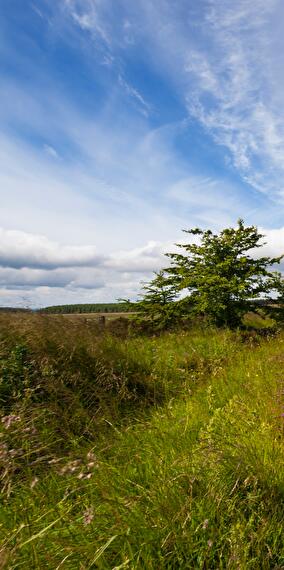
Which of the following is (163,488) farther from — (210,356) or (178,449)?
(210,356)

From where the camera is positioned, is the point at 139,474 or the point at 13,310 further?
the point at 13,310

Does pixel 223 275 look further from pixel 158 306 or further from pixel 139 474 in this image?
pixel 139 474

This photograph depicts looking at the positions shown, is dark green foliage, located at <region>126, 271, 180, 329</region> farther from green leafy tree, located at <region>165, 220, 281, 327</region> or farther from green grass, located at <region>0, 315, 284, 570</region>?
green grass, located at <region>0, 315, 284, 570</region>

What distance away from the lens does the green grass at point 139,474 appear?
6.66ft

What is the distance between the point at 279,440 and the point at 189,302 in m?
9.78

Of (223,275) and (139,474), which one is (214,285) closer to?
(223,275)

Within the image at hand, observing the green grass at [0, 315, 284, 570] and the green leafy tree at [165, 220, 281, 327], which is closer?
the green grass at [0, 315, 284, 570]

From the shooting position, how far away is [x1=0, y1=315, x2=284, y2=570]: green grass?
2.03 m

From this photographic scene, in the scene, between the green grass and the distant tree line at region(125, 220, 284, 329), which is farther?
the distant tree line at region(125, 220, 284, 329)

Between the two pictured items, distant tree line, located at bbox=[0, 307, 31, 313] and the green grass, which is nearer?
the green grass

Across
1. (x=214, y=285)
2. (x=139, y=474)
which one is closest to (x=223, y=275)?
(x=214, y=285)

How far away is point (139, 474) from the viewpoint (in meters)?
2.85

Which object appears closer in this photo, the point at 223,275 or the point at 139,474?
the point at 139,474

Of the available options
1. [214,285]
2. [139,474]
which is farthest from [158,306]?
[139,474]
